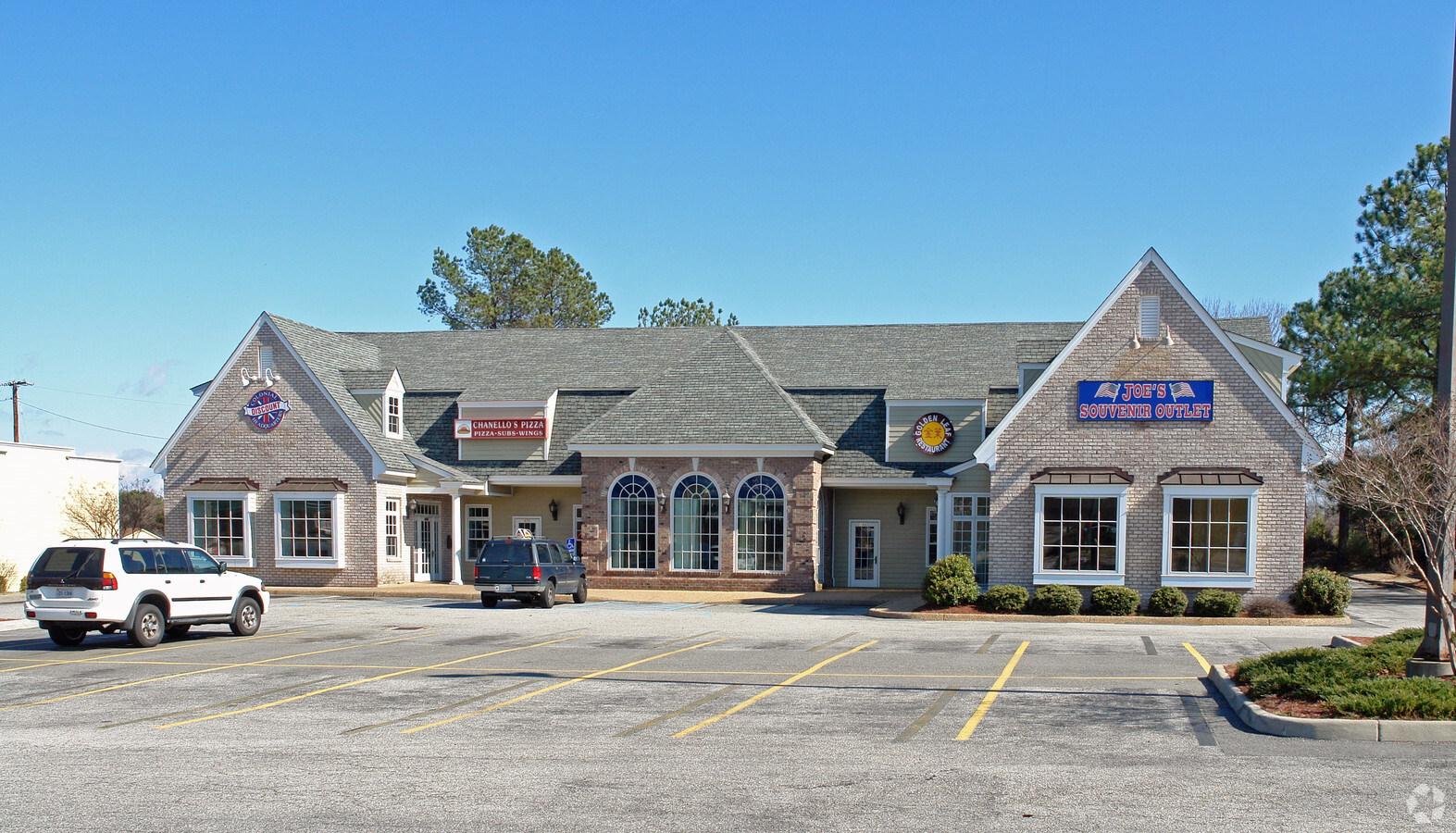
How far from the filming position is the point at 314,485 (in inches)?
1315

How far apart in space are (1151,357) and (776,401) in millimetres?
10492

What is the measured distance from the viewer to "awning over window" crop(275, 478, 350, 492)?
3334 centimetres

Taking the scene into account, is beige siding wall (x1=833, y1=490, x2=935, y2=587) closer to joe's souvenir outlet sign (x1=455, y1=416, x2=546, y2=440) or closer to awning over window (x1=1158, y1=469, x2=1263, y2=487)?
awning over window (x1=1158, y1=469, x2=1263, y2=487)

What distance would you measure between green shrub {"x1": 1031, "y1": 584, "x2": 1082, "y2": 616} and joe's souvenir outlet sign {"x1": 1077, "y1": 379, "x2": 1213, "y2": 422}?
4334mm

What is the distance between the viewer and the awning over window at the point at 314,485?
1313 inches

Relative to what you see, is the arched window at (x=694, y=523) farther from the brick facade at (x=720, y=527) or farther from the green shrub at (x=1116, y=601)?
the green shrub at (x=1116, y=601)

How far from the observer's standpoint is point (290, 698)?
13820mm

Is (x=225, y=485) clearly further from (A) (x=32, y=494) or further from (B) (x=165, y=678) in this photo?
(B) (x=165, y=678)

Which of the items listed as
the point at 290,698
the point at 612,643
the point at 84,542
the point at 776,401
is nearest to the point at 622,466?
the point at 776,401

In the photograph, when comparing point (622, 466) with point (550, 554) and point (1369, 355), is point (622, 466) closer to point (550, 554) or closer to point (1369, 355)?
point (550, 554)

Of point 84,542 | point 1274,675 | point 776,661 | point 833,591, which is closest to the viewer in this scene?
point 1274,675

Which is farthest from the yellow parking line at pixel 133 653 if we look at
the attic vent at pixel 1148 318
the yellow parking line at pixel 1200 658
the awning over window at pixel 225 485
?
the attic vent at pixel 1148 318

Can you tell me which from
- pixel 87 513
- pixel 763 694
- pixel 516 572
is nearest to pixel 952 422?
pixel 516 572

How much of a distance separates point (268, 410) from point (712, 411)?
1307cm
